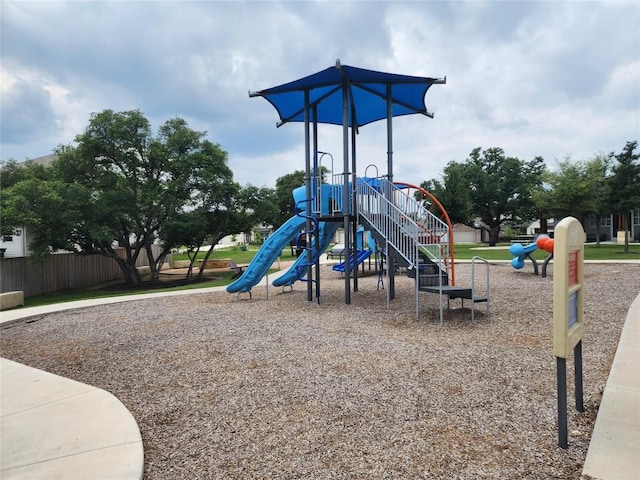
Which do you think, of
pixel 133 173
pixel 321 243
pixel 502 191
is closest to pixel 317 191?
pixel 321 243

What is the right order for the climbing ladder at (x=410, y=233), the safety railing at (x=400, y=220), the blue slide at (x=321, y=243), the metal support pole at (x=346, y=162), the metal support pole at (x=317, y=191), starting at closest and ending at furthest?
1. the climbing ladder at (x=410, y=233)
2. the safety railing at (x=400, y=220)
3. the metal support pole at (x=346, y=162)
4. the metal support pole at (x=317, y=191)
5. the blue slide at (x=321, y=243)

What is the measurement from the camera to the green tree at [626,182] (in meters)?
23.0

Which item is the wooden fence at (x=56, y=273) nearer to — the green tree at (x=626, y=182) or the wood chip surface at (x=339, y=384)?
the wood chip surface at (x=339, y=384)

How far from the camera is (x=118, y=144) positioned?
1897 cm

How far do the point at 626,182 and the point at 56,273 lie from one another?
31586 millimetres

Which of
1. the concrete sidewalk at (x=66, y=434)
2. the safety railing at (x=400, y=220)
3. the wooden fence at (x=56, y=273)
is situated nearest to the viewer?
the concrete sidewalk at (x=66, y=434)

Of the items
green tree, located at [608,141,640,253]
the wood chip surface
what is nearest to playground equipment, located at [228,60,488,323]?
the wood chip surface

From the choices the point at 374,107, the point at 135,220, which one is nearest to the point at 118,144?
the point at 135,220

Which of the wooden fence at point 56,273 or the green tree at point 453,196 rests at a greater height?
the green tree at point 453,196

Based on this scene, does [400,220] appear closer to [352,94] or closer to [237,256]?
[352,94]

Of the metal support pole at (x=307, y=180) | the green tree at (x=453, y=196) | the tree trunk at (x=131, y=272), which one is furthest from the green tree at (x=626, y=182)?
the tree trunk at (x=131, y=272)

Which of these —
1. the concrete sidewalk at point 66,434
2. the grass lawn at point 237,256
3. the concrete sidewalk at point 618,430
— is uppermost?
the grass lawn at point 237,256

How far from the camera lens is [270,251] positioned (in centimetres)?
1083

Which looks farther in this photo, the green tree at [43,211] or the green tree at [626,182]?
the green tree at [626,182]
